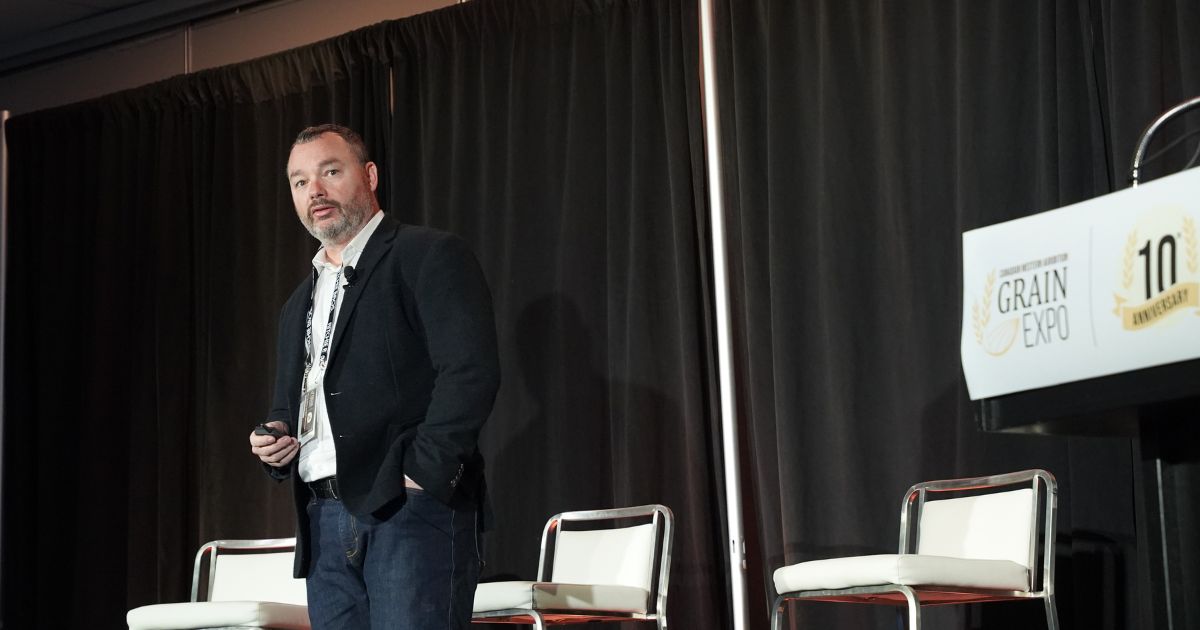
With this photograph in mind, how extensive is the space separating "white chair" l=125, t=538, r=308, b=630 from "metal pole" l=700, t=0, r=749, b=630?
1377mm

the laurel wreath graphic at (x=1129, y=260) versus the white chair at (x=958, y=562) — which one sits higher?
the laurel wreath graphic at (x=1129, y=260)

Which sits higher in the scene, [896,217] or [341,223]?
[896,217]

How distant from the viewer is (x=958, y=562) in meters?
3.06

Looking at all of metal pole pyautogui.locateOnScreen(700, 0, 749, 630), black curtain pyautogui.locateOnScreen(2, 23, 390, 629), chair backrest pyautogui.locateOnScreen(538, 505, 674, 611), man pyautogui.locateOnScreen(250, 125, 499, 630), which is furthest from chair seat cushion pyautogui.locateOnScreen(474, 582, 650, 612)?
black curtain pyautogui.locateOnScreen(2, 23, 390, 629)

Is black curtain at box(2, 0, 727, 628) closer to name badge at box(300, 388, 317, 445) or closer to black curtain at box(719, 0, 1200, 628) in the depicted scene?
black curtain at box(719, 0, 1200, 628)

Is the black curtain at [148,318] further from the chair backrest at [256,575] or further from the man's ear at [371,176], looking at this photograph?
the man's ear at [371,176]

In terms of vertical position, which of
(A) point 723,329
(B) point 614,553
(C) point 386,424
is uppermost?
(A) point 723,329

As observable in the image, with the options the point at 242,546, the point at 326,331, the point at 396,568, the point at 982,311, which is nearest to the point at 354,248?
the point at 326,331

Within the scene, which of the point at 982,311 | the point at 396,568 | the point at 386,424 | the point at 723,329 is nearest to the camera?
the point at 982,311

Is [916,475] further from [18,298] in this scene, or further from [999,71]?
[18,298]

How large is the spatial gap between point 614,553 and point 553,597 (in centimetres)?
42

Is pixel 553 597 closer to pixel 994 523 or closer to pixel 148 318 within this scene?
pixel 994 523

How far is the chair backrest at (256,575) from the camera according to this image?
4188 mm

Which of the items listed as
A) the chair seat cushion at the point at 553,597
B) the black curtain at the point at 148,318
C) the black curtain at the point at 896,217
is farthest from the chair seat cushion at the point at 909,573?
the black curtain at the point at 148,318
